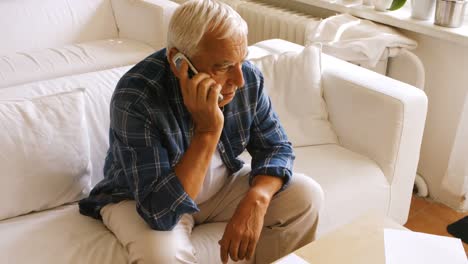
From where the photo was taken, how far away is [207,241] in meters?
1.45

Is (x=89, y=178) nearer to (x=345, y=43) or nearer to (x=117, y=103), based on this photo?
(x=117, y=103)

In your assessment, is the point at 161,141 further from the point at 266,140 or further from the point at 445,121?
the point at 445,121

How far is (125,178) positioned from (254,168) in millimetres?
364

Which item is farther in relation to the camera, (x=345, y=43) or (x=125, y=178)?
(x=345, y=43)

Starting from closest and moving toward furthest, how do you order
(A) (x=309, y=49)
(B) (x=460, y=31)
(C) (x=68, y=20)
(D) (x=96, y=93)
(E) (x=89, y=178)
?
(E) (x=89, y=178) < (D) (x=96, y=93) < (A) (x=309, y=49) < (B) (x=460, y=31) < (C) (x=68, y=20)

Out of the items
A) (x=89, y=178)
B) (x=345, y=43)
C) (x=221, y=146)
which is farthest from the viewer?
(x=345, y=43)

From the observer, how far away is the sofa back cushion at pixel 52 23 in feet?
9.29

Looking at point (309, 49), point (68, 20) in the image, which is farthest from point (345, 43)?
point (68, 20)

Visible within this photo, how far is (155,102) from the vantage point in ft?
4.39

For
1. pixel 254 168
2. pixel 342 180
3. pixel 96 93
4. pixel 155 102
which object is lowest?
pixel 342 180

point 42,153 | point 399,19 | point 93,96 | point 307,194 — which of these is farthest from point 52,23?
point 307,194

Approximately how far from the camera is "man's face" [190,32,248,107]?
127cm

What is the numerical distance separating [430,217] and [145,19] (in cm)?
174

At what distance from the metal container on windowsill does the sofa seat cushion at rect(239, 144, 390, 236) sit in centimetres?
72
